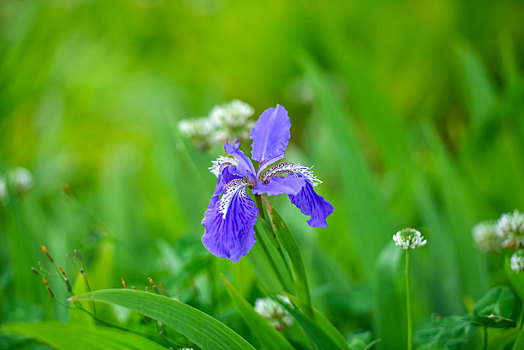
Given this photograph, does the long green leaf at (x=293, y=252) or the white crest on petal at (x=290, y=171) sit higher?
the white crest on petal at (x=290, y=171)

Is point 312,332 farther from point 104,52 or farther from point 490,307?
point 104,52

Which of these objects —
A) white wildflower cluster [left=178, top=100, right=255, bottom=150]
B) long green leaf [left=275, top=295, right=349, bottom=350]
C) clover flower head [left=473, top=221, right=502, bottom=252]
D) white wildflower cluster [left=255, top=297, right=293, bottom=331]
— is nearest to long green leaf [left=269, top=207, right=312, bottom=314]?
long green leaf [left=275, top=295, right=349, bottom=350]

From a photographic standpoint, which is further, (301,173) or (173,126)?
(173,126)

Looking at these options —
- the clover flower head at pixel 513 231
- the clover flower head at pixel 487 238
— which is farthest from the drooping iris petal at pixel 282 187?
the clover flower head at pixel 487 238

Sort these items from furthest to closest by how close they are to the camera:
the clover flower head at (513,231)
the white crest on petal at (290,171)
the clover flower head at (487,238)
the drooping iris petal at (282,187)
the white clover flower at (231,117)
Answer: the clover flower head at (487,238)
the white clover flower at (231,117)
the clover flower head at (513,231)
the white crest on petal at (290,171)
the drooping iris petal at (282,187)

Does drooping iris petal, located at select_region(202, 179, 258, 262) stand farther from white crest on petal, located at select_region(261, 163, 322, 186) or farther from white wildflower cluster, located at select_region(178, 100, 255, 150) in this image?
white wildflower cluster, located at select_region(178, 100, 255, 150)

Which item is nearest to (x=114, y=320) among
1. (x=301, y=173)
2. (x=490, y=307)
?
(x=301, y=173)

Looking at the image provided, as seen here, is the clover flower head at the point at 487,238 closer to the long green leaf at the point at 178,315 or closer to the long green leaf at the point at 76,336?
the long green leaf at the point at 178,315
